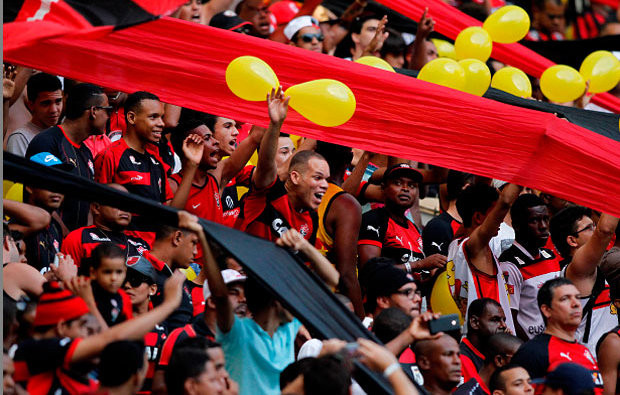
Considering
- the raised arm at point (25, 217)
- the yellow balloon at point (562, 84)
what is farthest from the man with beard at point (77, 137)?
the yellow balloon at point (562, 84)

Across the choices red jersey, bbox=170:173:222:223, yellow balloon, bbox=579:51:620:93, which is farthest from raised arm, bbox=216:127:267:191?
yellow balloon, bbox=579:51:620:93

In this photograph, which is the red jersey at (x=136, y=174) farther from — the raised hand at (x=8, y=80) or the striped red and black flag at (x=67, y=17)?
the striped red and black flag at (x=67, y=17)

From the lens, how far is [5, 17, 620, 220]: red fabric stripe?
21.1 ft

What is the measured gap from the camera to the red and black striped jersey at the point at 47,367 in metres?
4.15

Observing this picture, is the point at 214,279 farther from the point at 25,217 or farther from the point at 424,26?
the point at 424,26

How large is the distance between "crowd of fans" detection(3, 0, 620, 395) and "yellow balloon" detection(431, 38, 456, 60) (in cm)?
105

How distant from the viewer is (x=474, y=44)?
8172 millimetres

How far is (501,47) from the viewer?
9.16 m

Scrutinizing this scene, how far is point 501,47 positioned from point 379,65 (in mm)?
2397

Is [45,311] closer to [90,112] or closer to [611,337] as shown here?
[90,112]

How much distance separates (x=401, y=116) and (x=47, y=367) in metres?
3.17

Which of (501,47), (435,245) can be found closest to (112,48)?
(435,245)

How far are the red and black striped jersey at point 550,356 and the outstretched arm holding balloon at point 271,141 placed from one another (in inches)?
69.8

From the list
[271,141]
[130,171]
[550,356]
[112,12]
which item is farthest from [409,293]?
[112,12]
